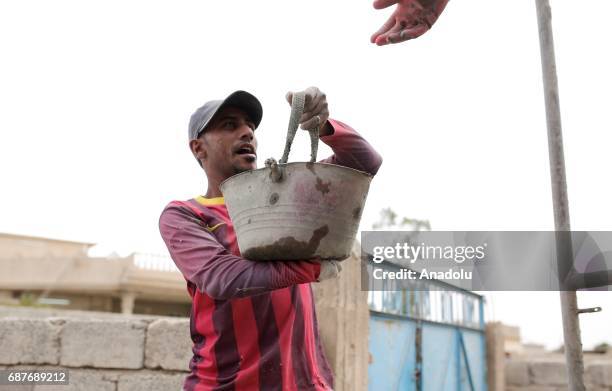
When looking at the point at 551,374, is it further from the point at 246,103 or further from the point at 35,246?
the point at 35,246

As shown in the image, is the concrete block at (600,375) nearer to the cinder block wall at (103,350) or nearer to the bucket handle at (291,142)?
the cinder block wall at (103,350)

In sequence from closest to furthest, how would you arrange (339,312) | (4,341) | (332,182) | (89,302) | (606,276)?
1. (332,182)
2. (606,276)
3. (339,312)
4. (4,341)
5. (89,302)

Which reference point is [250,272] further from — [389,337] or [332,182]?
[389,337]

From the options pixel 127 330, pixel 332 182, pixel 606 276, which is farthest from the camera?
pixel 127 330

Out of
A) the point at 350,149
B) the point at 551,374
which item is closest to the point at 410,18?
the point at 350,149

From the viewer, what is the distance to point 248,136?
224 cm

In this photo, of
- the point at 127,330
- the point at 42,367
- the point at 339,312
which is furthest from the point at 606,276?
the point at 42,367

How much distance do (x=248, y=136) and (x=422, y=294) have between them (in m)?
3.94

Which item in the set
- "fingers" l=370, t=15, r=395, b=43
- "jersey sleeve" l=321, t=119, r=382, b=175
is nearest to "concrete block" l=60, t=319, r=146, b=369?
"jersey sleeve" l=321, t=119, r=382, b=175

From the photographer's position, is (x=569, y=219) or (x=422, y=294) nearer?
(x=569, y=219)

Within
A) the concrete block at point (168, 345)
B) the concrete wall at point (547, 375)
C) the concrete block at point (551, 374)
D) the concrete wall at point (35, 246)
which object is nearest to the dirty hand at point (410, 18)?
the concrete block at point (168, 345)

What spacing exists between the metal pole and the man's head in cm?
108

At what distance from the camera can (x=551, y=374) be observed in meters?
8.12

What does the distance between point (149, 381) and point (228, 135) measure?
2.70m
